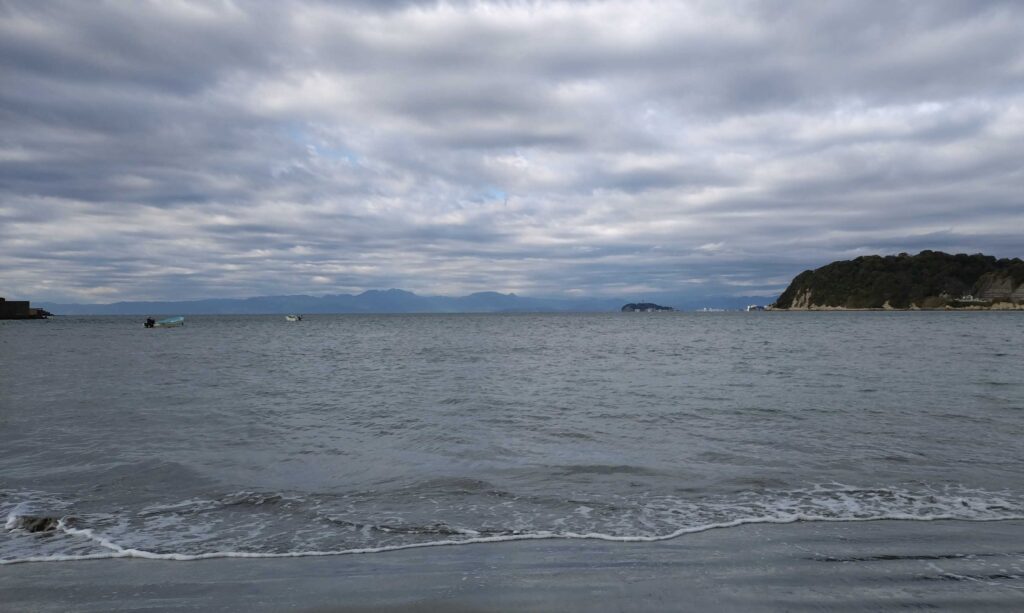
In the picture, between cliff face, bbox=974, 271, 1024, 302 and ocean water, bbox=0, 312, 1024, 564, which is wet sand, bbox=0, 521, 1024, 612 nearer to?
ocean water, bbox=0, 312, 1024, 564

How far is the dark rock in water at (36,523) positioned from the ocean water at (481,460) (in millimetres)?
33

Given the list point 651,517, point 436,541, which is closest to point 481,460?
point 651,517

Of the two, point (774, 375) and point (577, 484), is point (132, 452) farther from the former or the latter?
point (774, 375)

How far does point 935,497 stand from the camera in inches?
369

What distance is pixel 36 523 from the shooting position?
8.40m

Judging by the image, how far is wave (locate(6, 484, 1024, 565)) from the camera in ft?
24.4

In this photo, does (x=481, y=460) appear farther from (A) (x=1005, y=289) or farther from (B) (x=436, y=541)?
(A) (x=1005, y=289)

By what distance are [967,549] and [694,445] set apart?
21.6 ft

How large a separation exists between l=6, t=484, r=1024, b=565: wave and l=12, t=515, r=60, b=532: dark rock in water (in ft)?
0.04

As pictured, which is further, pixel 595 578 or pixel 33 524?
pixel 33 524

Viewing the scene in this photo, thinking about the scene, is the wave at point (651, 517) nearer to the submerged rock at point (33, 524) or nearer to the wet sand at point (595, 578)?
the submerged rock at point (33, 524)

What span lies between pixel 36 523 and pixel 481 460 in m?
7.31

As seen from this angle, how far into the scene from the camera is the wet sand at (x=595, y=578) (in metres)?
5.70

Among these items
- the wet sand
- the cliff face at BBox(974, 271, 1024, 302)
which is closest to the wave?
the wet sand
